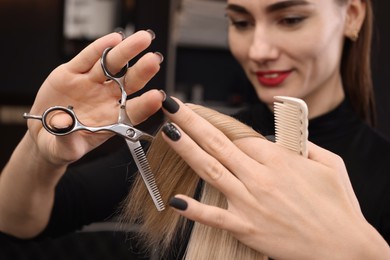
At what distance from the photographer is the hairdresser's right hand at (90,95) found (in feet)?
2.71

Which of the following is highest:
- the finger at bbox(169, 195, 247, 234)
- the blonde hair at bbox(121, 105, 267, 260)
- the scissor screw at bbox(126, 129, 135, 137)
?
the scissor screw at bbox(126, 129, 135, 137)

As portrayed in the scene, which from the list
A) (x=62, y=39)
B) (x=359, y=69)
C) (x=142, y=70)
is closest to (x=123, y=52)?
(x=142, y=70)

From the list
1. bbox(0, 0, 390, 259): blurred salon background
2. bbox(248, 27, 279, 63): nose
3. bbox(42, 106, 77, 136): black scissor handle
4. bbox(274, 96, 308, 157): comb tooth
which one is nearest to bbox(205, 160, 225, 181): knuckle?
bbox(274, 96, 308, 157): comb tooth

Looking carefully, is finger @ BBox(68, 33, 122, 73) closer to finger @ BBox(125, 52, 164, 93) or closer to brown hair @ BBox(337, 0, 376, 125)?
finger @ BBox(125, 52, 164, 93)

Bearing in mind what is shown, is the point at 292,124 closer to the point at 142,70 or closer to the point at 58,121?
the point at 142,70

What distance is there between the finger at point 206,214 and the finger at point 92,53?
0.25m

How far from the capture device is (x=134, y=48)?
2.60 ft

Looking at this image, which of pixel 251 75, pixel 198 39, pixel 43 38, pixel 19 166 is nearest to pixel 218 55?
pixel 198 39

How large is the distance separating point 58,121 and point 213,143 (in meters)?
0.24

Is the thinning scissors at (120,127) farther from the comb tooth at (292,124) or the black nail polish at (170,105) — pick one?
the comb tooth at (292,124)

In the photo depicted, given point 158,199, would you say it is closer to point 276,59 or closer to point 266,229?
point 266,229

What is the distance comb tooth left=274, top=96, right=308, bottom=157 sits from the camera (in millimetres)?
743

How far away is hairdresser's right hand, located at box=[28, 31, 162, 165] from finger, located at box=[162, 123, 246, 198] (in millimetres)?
67

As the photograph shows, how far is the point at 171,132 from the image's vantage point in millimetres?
769
